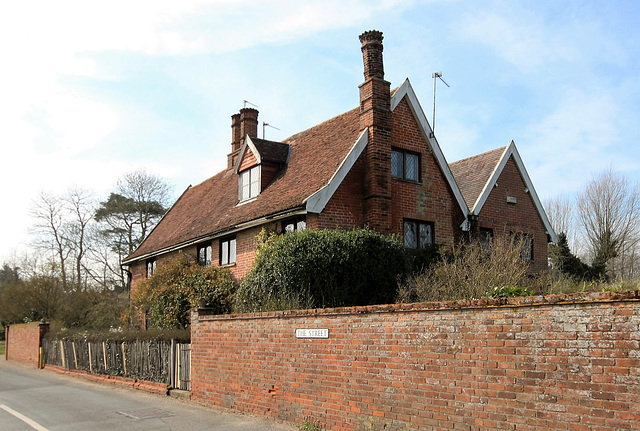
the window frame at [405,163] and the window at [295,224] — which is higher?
the window frame at [405,163]

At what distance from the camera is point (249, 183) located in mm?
20672

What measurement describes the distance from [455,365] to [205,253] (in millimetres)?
15817

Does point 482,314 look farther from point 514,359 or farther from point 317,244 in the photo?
point 317,244

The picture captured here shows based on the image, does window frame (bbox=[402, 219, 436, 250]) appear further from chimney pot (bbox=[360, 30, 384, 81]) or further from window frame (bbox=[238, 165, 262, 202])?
window frame (bbox=[238, 165, 262, 202])

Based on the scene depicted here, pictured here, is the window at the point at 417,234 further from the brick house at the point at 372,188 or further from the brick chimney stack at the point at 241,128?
the brick chimney stack at the point at 241,128

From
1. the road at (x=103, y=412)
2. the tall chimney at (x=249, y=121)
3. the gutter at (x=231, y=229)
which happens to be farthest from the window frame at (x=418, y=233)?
the tall chimney at (x=249, y=121)

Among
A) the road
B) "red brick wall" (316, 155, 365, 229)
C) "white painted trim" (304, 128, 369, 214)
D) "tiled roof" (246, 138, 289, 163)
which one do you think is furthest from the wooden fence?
"tiled roof" (246, 138, 289, 163)

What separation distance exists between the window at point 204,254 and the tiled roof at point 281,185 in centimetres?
57

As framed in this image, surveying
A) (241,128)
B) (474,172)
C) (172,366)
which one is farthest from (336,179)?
(241,128)

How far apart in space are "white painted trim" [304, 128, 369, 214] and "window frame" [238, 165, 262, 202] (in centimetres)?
429

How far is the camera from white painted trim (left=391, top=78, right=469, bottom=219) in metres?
18.2

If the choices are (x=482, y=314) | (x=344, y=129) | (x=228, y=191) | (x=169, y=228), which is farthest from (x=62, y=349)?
(x=482, y=314)

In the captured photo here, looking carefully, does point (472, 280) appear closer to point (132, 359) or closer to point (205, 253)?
point (132, 359)

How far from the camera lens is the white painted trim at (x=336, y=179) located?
15.6 metres
